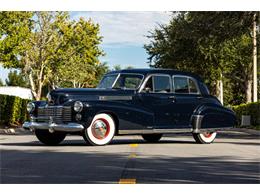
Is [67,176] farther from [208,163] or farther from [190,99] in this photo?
[190,99]

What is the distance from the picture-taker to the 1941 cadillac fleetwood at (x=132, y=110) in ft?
47.2

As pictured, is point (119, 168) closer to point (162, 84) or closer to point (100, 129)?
point (100, 129)

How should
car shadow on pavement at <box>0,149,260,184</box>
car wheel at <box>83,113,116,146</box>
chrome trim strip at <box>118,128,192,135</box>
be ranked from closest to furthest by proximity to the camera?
car shadow on pavement at <box>0,149,260,184</box> → car wheel at <box>83,113,116,146</box> → chrome trim strip at <box>118,128,192,135</box>

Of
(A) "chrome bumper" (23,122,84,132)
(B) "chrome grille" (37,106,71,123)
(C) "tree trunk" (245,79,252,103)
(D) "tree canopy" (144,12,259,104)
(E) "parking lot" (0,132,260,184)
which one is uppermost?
(D) "tree canopy" (144,12,259,104)

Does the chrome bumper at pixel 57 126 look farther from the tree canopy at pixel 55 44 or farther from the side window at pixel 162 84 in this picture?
the tree canopy at pixel 55 44

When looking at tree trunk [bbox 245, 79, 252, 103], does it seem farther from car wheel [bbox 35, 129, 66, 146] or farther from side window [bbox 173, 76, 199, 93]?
car wheel [bbox 35, 129, 66, 146]

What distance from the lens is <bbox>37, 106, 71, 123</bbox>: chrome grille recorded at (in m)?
14.4

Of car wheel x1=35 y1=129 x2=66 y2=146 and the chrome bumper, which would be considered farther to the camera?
car wheel x1=35 y1=129 x2=66 y2=146

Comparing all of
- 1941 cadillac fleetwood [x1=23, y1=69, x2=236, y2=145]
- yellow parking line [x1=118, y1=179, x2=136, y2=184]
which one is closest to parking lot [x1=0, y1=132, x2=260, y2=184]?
yellow parking line [x1=118, y1=179, x2=136, y2=184]

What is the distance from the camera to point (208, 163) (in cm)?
1048

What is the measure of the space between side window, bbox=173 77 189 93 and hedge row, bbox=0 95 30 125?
1671cm

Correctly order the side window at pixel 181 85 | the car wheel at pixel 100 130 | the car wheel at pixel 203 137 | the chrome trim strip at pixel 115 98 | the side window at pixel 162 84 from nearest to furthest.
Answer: the car wheel at pixel 100 130
the chrome trim strip at pixel 115 98
the side window at pixel 162 84
the side window at pixel 181 85
the car wheel at pixel 203 137

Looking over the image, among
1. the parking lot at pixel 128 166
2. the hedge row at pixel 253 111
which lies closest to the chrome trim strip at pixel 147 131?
the parking lot at pixel 128 166
